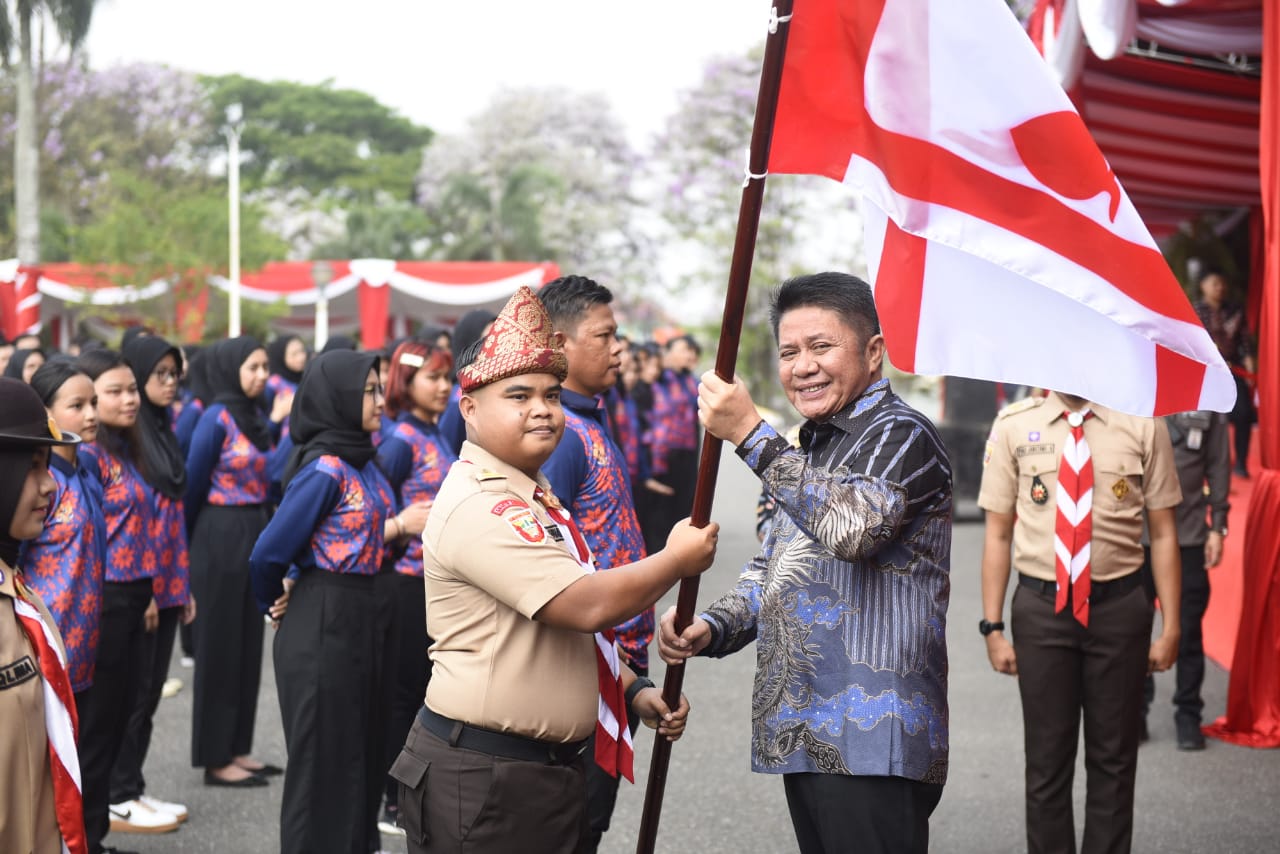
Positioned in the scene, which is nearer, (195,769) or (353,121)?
(195,769)

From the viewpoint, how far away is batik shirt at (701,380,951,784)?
2812 mm

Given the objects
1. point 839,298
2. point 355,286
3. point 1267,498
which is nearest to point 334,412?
point 839,298

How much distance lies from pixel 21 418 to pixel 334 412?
6.00ft

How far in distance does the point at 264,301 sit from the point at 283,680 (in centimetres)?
2424

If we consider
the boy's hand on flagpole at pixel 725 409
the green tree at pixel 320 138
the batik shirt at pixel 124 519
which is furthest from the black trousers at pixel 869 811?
the green tree at pixel 320 138

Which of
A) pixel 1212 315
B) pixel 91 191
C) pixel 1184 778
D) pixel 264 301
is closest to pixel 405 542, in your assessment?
pixel 1184 778

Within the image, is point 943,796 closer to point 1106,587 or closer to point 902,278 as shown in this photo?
point 1106,587

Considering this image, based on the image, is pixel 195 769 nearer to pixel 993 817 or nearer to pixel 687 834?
pixel 687 834

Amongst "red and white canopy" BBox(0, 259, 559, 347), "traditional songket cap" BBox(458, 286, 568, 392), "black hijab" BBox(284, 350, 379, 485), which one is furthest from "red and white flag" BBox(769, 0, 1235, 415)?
"red and white canopy" BBox(0, 259, 559, 347)

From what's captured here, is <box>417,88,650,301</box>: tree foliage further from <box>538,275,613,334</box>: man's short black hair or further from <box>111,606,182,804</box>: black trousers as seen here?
<box>538,275,613,334</box>: man's short black hair

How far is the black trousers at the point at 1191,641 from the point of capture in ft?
21.1

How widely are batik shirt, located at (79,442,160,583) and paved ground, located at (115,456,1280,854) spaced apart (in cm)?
112

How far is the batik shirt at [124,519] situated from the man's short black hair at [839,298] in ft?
10.8

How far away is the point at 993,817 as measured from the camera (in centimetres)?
552
